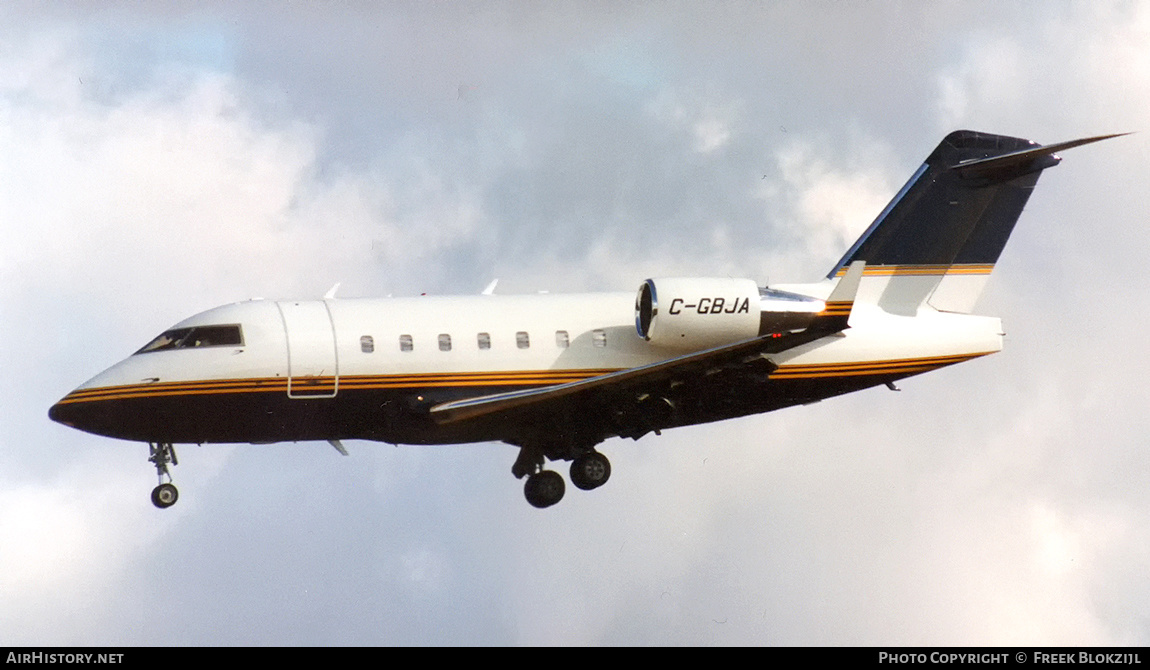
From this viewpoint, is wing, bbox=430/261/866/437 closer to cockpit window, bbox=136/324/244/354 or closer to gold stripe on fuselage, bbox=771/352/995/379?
gold stripe on fuselage, bbox=771/352/995/379

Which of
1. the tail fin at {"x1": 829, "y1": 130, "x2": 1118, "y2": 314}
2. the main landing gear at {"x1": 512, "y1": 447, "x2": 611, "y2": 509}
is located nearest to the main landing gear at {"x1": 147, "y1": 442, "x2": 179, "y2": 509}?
the main landing gear at {"x1": 512, "y1": 447, "x2": 611, "y2": 509}

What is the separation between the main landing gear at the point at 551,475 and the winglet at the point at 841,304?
526 centimetres

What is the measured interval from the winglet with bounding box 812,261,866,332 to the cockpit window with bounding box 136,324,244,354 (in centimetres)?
1084

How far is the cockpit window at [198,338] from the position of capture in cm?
3409

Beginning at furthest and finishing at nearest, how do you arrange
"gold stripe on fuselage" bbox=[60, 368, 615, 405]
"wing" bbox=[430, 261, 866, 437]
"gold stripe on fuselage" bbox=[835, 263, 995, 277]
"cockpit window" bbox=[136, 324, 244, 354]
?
"gold stripe on fuselage" bbox=[835, 263, 995, 277]
"cockpit window" bbox=[136, 324, 244, 354]
"gold stripe on fuselage" bbox=[60, 368, 615, 405]
"wing" bbox=[430, 261, 866, 437]

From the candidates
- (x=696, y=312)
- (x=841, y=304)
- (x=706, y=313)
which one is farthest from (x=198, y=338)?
(x=841, y=304)

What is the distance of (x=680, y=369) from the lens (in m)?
33.9

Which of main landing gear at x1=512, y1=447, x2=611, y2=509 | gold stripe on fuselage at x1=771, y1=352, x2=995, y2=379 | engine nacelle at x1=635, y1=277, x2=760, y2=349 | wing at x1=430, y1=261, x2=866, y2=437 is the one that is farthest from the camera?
gold stripe on fuselage at x1=771, y1=352, x2=995, y2=379

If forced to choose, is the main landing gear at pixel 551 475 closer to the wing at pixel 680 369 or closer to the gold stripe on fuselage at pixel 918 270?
the wing at pixel 680 369

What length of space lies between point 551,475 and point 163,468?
7517 mm

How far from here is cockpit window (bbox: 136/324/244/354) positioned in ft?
112

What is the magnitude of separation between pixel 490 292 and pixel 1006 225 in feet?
37.1

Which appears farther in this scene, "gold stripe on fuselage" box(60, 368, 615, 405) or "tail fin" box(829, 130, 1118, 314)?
"tail fin" box(829, 130, 1118, 314)
